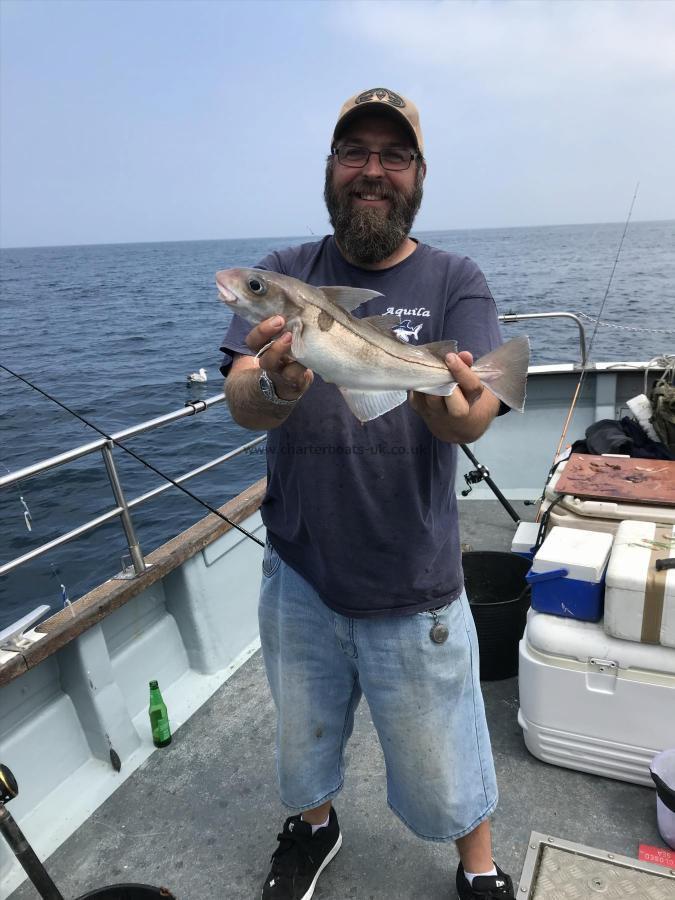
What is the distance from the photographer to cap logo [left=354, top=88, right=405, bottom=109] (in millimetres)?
2271

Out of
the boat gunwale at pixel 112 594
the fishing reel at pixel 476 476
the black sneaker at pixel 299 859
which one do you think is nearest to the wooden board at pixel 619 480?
the fishing reel at pixel 476 476

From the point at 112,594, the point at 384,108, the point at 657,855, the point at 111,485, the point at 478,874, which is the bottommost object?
the point at 657,855

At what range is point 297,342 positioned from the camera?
6.39 ft

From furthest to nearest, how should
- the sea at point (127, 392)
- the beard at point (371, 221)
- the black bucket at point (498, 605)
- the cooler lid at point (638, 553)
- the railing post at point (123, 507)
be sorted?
the sea at point (127, 392)
the black bucket at point (498, 605)
the railing post at point (123, 507)
the cooler lid at point (638, 553)
the beard at point (371, 221)

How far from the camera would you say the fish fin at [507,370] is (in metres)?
2.05

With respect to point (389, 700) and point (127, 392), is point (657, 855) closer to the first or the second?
point (389, 700)

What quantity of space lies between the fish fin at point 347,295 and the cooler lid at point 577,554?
185cm

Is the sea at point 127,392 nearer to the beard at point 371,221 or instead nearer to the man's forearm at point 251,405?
the beard at point 371,221

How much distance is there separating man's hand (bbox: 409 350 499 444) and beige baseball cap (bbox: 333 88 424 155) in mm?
883

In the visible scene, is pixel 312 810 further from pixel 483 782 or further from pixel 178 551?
pixel 178 551

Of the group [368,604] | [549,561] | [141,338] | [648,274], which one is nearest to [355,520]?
[368,604]

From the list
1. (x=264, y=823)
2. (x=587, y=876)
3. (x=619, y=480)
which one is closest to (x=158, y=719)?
(x=264, y=823)

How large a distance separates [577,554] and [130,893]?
2529 mm

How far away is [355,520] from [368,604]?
31 cm
